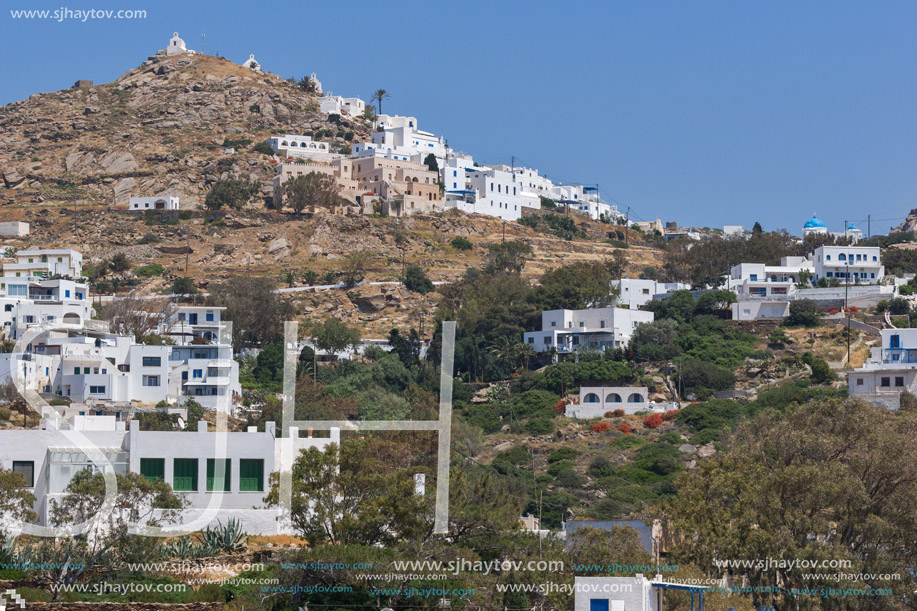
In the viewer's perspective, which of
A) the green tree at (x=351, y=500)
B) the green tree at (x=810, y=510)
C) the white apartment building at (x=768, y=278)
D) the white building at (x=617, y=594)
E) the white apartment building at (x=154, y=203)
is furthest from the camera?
the white apartment building at (x=154, y=203)

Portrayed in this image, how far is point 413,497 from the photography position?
23.1 m

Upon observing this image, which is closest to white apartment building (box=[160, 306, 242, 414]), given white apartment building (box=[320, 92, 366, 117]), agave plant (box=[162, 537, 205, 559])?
agave plant (box=[162, 537, 205, 559])

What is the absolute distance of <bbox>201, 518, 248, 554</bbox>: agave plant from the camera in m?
23.2

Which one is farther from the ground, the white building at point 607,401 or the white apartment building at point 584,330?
the white apartment building at point 584,330

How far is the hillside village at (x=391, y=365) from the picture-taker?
75.9 feet

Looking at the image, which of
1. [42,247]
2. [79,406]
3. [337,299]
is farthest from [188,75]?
[79,406]

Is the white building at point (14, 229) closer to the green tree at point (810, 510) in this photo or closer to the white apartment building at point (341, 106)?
the white apartment building at point (341, 106)

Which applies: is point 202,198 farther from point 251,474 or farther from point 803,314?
point 251,474

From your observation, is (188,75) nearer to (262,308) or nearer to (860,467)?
(262,308)

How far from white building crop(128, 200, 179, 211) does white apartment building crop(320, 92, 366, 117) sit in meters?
28.3

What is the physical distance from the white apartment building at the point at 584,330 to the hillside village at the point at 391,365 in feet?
0.53

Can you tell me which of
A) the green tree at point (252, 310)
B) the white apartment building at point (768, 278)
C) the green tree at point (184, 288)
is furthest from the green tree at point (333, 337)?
the white apartment building at point (768, 278)

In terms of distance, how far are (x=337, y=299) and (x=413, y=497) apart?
4538 cm

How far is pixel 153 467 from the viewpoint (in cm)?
2608
